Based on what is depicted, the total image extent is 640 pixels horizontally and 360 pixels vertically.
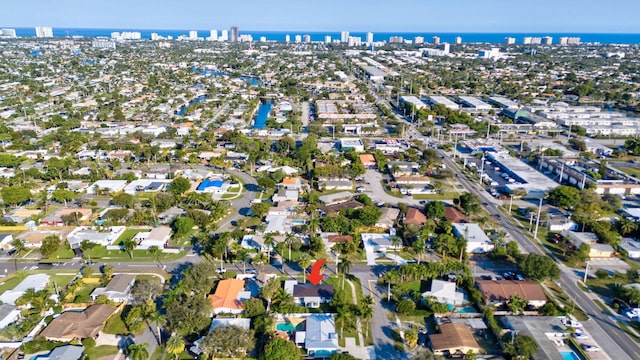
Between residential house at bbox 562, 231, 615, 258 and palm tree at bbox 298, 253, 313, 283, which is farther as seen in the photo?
residential house at bbox 562, 231, 615, 258

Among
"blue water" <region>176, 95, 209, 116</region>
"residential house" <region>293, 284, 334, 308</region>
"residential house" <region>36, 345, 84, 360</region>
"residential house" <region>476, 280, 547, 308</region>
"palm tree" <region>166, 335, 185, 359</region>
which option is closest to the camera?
"palm tree" <region>166, 335, 185, 359</region>

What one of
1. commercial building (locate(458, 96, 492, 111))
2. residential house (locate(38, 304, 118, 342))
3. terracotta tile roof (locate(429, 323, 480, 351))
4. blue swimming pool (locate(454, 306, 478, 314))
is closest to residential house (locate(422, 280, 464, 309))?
blue swimming pool (locate(454, 306, 478, 314))

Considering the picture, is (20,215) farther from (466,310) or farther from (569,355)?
(569,355)

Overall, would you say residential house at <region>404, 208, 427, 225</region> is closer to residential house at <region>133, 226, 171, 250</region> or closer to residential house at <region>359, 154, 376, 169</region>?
residential house at <region>359, 154, 376, 169</region>

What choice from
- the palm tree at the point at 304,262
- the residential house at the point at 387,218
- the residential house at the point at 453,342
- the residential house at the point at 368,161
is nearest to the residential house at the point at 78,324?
the palm tree at the point at 304,262

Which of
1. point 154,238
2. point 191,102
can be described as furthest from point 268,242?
point 191,102

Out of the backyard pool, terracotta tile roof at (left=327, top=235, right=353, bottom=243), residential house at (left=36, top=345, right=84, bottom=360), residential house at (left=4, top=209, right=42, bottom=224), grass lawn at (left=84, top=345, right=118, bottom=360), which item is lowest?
grass lawn at (left=84, top=345, right=118, bottom=360)

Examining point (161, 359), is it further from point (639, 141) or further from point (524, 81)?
point (524, 81)

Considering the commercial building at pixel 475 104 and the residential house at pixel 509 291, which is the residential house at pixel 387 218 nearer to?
the residential house at pixel 509 291
